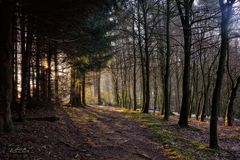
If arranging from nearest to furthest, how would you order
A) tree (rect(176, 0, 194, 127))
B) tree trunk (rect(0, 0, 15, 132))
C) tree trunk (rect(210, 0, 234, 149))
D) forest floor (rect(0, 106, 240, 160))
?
forest floor (rect(0, 106, 240, 160)) < tree trunk (rect(0, 0, 15, 132)) < tree trunk (rect(210, 0, 234, 149)) < tree (rect(176, 0, 194, 127))

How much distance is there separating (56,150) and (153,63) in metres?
31.1

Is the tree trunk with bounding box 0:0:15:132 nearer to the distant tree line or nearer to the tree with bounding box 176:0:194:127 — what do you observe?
the distant tree line

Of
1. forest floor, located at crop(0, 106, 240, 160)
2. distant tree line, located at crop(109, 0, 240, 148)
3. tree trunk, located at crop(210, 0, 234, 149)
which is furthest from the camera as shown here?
distant tree line, located at crop(109, 0, 240, 148)

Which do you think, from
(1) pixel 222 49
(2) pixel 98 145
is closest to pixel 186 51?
(1) pixel 222 49

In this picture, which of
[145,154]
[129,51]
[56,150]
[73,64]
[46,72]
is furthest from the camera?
[129,51]

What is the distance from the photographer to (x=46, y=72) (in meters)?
21.4

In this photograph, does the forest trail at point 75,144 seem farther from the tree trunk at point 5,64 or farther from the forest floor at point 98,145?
the tree trunk at point 5,64

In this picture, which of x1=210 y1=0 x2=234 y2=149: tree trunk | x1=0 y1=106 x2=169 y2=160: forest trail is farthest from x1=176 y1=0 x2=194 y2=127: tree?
x1=210 y1=0 x2=234 y2=149: tree trunk

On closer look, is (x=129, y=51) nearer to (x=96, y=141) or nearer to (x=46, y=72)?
(x=46, y=72)

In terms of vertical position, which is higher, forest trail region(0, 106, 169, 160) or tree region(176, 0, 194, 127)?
tree region(176, 0, 194, 127)

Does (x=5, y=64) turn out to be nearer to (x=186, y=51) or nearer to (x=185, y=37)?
(x=185, y=37)

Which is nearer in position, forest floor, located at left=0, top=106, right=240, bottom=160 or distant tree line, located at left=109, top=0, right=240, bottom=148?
forest floor, located at left=0, top=106, right=240, bottom=160

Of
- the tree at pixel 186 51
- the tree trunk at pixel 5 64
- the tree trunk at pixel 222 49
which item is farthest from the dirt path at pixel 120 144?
the tree at pixel 186 51

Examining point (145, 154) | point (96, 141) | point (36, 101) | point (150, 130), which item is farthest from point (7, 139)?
point (36, 101)
